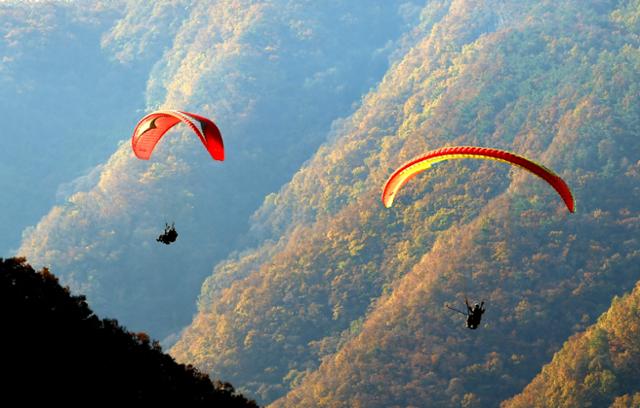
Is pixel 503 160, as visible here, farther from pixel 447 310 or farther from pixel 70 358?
pixel 447 310

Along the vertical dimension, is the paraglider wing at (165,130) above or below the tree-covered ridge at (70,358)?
above

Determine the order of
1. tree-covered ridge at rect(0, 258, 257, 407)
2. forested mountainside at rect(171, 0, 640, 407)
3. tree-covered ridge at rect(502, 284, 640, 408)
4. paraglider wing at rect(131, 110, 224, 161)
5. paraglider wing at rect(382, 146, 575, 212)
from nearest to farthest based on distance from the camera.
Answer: tree-covered ridge at rect(0, 258, 257, 407), paraglider wing at rect(382, 146, 575, 212), paraglider wing at rect(131, 110, 224, 161), tree-covered ridge at rect(502, 284, 640, 408), forested mountainside at rect(171, 0, 640, 407)

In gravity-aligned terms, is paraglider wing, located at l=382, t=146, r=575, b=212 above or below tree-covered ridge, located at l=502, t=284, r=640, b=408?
below

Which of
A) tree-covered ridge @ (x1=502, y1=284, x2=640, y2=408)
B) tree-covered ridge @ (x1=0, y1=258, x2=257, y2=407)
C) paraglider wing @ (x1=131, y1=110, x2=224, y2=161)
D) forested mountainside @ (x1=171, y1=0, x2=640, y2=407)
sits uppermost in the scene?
forested mountainside @ (x1=171, y1=0, x2=640, y2=407)

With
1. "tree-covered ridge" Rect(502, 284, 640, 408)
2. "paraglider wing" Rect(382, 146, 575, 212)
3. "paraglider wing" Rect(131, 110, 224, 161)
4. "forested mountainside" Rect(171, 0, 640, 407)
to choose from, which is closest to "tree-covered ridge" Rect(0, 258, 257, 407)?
"paraglider wing" Rect(131, 110, 224, 161)

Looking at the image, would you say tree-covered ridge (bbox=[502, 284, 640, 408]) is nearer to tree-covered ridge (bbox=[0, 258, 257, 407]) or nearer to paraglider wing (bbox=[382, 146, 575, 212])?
tree-covered ridge (bbox=[0, 258, 257, 407])

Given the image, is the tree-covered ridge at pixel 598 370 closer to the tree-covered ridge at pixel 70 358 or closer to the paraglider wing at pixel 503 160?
the tree-covered ridge at pixel 70 358

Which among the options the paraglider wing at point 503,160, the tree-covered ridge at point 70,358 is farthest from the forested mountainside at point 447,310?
the paraglider wing at point 503,160
